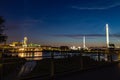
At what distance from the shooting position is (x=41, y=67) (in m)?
20.1

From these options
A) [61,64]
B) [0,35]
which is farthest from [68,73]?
[0,35]

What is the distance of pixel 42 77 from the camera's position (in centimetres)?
1143

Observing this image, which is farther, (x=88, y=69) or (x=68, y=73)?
(x=88, y=69)

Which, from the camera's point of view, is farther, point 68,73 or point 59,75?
point 68,73

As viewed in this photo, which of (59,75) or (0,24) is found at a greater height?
(0,24)

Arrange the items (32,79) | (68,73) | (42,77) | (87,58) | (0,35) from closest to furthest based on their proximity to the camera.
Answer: (32,79) < (42,77) < (68,73) < (87,58) < (0,35)

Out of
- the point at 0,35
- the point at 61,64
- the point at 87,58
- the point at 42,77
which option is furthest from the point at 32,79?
the point at 0,35

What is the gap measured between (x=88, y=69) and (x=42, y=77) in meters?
6.08

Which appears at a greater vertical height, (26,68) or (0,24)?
(0,24)

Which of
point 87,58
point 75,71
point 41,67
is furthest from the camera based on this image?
point 87,58

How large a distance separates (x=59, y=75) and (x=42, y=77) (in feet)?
4.95

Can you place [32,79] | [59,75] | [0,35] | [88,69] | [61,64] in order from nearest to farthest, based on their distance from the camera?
[32,79] < [59,75] < [88,69] < [61,64] < [0,35]

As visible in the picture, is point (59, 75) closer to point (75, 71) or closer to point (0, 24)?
point (75, 71)

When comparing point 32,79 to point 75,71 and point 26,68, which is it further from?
point 26,68
